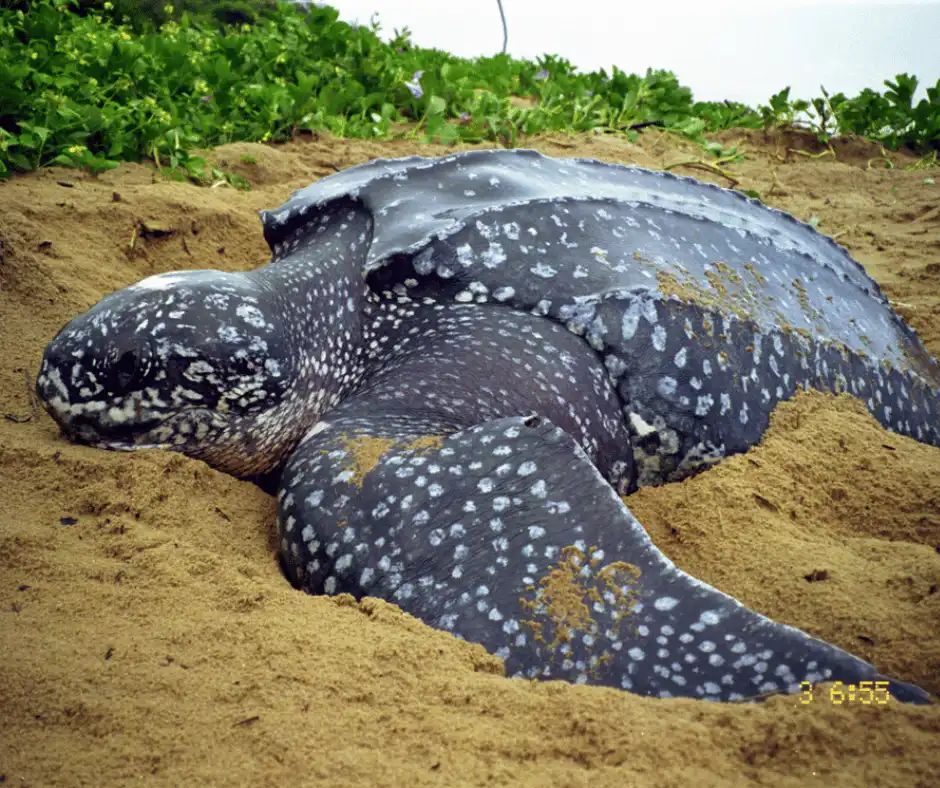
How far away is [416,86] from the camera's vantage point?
484 cm

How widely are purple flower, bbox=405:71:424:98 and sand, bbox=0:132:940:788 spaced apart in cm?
279

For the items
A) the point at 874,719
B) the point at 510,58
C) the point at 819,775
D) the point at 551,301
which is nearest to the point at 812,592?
the point at 874,719

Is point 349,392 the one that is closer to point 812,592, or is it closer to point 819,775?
point 812,592

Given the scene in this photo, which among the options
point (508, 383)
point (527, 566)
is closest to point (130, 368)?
point (508, 383)

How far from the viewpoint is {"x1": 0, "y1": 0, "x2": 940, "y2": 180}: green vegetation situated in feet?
11.2

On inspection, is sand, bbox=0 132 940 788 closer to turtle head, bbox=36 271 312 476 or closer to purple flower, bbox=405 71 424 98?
turtle head, bbox=36 271 312 476

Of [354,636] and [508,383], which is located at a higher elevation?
[508,383]

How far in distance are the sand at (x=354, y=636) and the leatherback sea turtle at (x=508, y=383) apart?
11 centimetres

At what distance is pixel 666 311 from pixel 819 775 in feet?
4.09

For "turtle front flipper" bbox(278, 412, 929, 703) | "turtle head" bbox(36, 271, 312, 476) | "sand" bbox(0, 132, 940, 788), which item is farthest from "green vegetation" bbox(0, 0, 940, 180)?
"turtle front flipper" bbox(278, 412, 929, 703)

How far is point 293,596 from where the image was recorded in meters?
1.49
